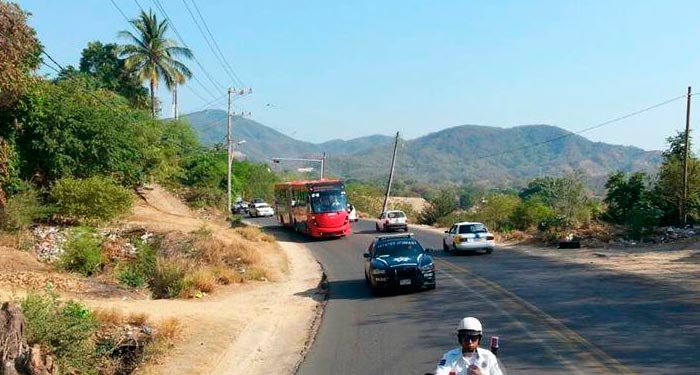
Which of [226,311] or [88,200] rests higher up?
[88,200]

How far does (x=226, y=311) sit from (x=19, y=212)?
15410 mm

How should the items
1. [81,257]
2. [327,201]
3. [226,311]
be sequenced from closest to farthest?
[226,311]
[81,257]
[327,201]

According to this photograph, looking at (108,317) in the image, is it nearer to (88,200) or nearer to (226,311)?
(226,311)

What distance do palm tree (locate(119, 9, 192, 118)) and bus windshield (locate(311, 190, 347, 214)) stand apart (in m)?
23.3

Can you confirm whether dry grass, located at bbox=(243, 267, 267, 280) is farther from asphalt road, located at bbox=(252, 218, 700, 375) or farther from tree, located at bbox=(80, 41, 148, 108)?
tree, located at bbox=(80, 41, 148, 108)

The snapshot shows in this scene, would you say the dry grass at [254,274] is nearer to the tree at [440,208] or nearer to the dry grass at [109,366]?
the dry grass at [109,366]

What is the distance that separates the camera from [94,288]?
21562mm

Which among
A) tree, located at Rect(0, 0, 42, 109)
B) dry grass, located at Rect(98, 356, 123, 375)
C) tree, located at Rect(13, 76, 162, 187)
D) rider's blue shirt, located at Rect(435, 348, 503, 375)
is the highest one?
tree, located at Rect(0, 0, 42, 109)

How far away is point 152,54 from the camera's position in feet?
197

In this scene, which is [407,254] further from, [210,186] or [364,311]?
[210,186]

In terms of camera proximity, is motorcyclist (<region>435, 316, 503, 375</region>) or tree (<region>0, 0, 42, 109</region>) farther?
tree (<region>0, 0, 42, 109</region>)

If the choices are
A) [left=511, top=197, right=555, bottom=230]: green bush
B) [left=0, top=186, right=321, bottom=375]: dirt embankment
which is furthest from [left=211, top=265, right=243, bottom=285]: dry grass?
[left=511, top=197, right=555, bottom=230]: green bush

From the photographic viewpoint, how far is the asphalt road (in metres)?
11.5

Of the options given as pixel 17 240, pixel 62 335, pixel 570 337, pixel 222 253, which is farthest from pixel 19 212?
pixel 570 337
